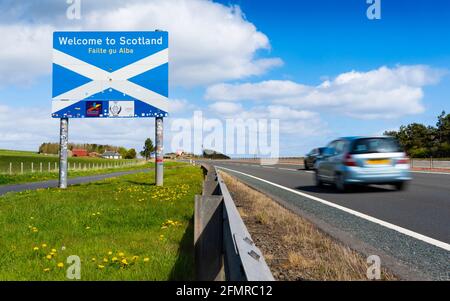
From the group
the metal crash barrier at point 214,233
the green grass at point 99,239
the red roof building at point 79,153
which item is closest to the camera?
the metal crash barrier at point 214,233

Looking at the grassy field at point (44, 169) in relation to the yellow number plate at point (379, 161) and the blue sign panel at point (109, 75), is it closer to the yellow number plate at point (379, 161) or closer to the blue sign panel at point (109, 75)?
the blue sign panel at point (109, 75)

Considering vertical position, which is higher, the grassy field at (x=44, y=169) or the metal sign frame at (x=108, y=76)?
the metal sign frame at (x=108, y=76)

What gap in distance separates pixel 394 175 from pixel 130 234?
8.29m

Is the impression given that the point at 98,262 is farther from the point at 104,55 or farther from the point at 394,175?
the point at 104,55

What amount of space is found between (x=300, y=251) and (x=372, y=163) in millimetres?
7996

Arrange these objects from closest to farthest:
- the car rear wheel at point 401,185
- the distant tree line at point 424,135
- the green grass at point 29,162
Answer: the car rear wheel at point 401,185 → the green grass at point 29,162 → the distant tree line at point 424,135

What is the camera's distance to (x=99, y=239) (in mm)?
6629

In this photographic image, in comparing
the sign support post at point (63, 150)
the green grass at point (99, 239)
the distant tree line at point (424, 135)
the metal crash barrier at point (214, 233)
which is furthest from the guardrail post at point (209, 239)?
the distant tree line at point (424, 135)

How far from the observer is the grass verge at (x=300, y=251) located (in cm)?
429

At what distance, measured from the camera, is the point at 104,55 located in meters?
17.7

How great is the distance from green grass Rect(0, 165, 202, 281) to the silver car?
475 cm

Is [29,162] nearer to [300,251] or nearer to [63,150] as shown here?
[63,150]

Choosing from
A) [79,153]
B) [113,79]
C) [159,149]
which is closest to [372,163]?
[159,149]
